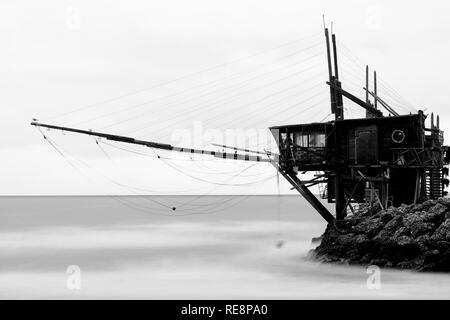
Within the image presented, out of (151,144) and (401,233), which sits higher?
(151,144)

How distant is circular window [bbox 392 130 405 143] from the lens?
30609 millimetres

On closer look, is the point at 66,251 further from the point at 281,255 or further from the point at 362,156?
the point at 362,156

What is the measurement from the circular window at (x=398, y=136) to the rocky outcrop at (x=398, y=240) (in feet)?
14.1

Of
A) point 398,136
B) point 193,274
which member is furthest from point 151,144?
point 398,136

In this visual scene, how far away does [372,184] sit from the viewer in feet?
103

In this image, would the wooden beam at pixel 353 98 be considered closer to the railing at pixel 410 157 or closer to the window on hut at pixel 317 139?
the window on hut at pixel 317 139

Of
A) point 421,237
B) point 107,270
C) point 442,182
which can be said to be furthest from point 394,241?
point 107,270

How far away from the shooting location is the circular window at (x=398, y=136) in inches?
1205

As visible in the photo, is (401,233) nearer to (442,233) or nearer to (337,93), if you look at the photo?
(442,233)

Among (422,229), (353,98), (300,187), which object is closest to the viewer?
(422,229)

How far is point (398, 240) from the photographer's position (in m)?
25.1

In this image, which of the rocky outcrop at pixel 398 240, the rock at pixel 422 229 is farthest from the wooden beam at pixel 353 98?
the rock at pixel 422 229

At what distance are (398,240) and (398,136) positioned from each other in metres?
7.73

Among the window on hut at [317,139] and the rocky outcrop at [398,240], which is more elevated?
the window on hut at [317,139]
